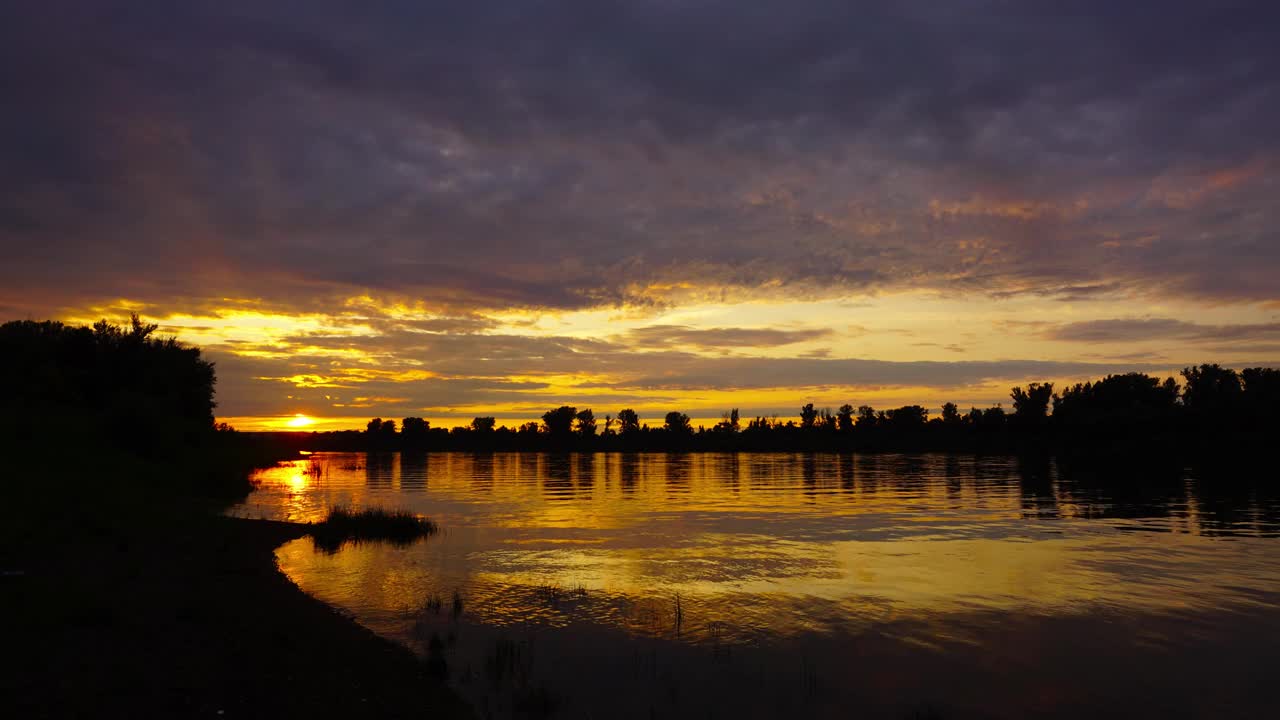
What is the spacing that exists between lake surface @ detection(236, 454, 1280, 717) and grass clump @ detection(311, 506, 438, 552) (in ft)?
7.25

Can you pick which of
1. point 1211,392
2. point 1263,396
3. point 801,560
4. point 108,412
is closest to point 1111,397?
point 1211,392

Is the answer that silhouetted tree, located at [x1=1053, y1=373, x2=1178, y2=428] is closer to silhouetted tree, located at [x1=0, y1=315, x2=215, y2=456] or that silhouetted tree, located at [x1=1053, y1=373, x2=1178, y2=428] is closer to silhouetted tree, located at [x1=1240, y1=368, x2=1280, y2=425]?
silhouetted tree, located at [x1=1240, y1=368, x2=1280, y2=425]

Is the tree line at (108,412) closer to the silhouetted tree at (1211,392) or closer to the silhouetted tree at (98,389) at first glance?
the silhouetted tree at (98,389)

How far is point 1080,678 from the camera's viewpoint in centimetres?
1845

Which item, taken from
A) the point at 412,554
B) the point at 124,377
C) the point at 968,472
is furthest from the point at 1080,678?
the point at 968,472

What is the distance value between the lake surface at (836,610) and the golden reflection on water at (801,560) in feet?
0.60

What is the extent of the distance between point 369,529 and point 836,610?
29.6 m

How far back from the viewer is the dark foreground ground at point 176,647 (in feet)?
42.7

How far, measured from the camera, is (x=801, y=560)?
34.8 meters

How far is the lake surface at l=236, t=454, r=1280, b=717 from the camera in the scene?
17172 millimetres

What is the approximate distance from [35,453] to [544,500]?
134ft

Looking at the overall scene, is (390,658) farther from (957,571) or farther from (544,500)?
(544,500)

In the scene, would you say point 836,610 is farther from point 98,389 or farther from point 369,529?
point 98,389

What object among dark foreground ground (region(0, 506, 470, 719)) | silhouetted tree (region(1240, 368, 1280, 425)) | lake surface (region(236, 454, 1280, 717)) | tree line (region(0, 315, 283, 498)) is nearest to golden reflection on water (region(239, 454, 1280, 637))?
lake surface (region(236, 454, 1280, 717))
